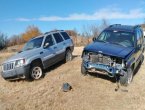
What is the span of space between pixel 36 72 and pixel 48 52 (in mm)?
1325

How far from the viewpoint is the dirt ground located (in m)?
9.39

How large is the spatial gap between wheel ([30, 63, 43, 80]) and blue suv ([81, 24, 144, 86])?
76.5 inches

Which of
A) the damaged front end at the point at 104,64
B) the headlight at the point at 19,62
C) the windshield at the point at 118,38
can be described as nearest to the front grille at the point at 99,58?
the damaged front end at the point at 104,64

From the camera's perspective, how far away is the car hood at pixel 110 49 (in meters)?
10.8

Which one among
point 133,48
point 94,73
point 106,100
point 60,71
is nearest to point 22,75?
point 60,71

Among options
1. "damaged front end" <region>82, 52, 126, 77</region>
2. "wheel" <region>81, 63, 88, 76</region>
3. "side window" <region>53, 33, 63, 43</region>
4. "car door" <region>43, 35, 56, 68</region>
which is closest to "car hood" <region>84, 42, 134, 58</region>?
"damaged front end" <region>82, 52, 126, 77</region>

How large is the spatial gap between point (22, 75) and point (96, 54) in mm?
3220

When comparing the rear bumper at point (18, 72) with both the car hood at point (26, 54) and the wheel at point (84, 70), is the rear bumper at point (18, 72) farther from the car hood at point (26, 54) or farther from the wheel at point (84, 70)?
the wheel at point (84, 70)

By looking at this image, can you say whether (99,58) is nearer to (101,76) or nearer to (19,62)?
(101,76)

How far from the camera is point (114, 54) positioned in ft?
35.4

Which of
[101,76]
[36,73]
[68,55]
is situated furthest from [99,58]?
[68,55]

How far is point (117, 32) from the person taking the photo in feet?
41.6

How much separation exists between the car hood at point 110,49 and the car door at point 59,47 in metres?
2.70

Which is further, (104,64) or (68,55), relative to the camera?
(68,55)
